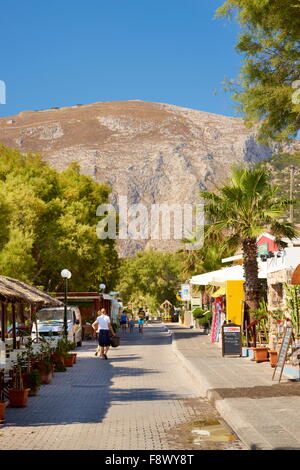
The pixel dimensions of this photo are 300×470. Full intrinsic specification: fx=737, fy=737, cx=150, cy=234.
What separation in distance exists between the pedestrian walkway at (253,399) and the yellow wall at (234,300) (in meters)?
6.97

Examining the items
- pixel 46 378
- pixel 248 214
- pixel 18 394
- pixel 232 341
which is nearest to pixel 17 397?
pixel 18 394

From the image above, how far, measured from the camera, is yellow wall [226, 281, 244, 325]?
3014cm

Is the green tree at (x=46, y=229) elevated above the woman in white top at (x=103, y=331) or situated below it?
above

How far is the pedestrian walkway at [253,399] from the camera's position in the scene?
945 cm

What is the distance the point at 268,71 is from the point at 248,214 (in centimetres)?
854

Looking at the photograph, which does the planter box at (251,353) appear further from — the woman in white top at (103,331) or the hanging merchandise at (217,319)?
the hanging merchandise at (217,319)

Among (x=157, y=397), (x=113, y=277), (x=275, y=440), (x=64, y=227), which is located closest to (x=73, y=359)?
(x=157, y=397)

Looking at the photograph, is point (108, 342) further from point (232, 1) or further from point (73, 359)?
point (232, 1)

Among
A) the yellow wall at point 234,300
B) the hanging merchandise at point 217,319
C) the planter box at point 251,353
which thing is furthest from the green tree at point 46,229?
the planter box at point 251,353

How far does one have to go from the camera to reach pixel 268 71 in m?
19.2

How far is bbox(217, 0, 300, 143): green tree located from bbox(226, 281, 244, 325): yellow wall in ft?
37.5

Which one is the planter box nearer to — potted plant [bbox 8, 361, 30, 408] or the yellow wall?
the yellow wall

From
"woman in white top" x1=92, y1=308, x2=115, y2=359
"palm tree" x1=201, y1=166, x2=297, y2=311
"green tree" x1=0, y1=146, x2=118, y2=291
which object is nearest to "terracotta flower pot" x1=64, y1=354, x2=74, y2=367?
"woman in white top" x1=92, y1=308, x2=115, y2=359
